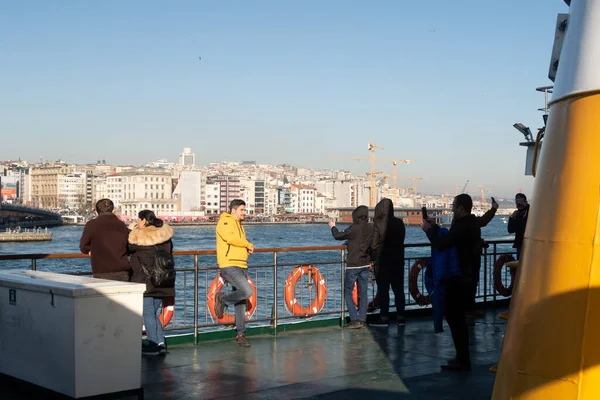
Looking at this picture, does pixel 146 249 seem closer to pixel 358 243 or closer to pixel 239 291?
pixel 239 291

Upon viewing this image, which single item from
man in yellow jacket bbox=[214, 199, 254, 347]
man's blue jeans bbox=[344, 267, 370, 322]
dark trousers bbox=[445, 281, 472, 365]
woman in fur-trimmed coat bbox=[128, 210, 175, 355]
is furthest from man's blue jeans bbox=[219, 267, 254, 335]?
dark trousers bbox=[445, 281, 472, 365]

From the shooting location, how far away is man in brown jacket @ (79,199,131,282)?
8492 millimetres

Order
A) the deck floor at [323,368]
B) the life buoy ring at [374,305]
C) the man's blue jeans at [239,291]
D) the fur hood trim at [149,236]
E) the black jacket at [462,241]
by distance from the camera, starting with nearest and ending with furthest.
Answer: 1. the deck floor at [323,368]
2. the black jacket at [462,241]
3. the fur hood trim at [149,236]
4. the man's blue jeans at [239,291]
5. the life buoy ring at [374,305]

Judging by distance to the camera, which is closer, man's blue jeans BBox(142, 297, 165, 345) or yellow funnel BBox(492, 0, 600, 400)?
yellow funnel BBox(492, 0, 600, 400)

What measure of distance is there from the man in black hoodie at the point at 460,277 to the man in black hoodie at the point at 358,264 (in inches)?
115

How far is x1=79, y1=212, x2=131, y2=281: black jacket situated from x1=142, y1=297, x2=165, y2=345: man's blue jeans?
1.82 ft

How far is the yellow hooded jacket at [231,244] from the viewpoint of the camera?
9570 millimetres

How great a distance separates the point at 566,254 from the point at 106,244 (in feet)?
19.6

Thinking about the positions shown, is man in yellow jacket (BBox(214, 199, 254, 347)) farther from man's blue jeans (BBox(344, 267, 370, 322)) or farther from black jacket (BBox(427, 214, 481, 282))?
black jacket (BBox(427, 214, 481, 282))

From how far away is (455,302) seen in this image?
812 centimetres

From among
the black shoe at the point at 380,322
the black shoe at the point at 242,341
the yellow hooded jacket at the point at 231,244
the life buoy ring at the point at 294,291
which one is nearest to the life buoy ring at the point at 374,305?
the black shoe at the point at 380,322

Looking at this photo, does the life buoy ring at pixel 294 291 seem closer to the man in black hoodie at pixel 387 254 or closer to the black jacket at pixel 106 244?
the man in black hoodie at pixel 387 254

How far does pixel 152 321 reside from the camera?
9070 mm

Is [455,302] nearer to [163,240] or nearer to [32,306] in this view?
[163,240]
